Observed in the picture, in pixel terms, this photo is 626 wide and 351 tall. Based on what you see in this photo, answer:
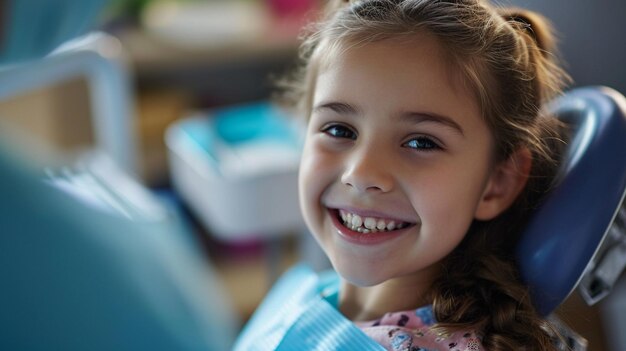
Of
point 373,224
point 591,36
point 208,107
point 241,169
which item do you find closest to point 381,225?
point 373,224

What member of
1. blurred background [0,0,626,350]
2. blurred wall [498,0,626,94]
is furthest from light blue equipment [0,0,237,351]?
blurred background [0,0,626,350]

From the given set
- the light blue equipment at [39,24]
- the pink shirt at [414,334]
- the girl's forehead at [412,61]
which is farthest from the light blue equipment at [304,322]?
the light blue equipment at [39,24]

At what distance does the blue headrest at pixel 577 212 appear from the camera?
2.52 ft

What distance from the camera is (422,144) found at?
0.78m

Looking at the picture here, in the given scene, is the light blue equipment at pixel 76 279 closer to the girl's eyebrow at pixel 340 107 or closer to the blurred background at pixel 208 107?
the girl's eyebrow at pixel 340 107

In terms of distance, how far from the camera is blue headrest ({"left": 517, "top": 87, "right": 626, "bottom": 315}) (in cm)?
77

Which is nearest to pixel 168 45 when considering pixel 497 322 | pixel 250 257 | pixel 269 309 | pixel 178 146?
pixel 178 146

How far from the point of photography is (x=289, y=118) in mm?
1968

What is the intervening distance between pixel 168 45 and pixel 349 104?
4.65ft

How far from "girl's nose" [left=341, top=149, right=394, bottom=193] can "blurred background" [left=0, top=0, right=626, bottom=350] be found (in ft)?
1.68

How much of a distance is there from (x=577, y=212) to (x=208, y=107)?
5.75 ft

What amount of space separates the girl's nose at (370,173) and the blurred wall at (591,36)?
0.40 metres

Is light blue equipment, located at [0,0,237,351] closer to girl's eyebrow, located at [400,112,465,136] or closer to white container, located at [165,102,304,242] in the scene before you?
girl's eyebrow, located at [400,112,465,136]

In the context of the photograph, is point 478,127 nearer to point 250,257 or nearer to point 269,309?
point 269,309
